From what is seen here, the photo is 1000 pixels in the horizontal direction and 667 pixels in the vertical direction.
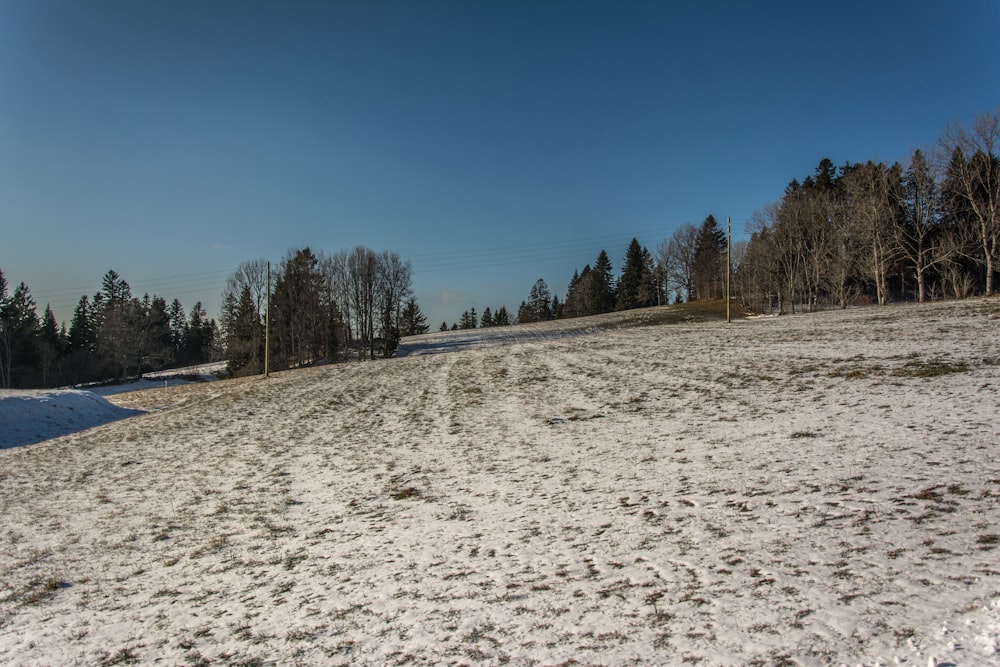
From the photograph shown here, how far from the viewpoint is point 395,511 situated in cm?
878

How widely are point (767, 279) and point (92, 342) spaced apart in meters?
110

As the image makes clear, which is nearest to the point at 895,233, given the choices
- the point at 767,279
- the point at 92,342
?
the point at 767,279

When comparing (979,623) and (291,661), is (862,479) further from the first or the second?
(291,661)

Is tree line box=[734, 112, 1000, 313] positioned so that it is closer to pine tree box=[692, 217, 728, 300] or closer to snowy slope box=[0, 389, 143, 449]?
pine tree box=[692, 217, 728, 300]

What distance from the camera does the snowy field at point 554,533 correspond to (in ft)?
14.2

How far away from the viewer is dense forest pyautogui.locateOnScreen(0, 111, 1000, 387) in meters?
42.0

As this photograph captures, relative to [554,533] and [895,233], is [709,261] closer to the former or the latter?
[895,233]

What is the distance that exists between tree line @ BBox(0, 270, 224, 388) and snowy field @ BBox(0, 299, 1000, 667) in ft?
164

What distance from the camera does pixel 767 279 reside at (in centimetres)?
6153

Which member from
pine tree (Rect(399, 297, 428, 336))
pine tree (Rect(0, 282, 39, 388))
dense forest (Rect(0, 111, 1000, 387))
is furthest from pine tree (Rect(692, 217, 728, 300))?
pine tree (Rect(0, 282, 39, 388))

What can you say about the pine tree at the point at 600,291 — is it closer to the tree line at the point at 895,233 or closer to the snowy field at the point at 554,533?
the tree line at the point at 895,233

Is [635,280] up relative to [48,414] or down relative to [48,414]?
up

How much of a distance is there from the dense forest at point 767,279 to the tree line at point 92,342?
26cm

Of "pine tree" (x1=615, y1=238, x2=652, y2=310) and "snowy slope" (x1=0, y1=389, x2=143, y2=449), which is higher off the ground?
"pine tree" (x1=615, y1=238, x2=652, y2=310)
